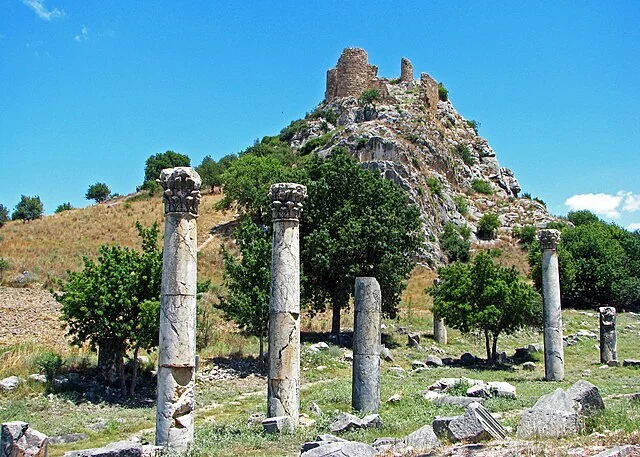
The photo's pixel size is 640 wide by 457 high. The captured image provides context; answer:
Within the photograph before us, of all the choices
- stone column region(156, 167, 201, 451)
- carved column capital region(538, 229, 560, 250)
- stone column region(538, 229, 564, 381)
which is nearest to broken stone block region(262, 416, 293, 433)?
stone column region(156, 167, 201, 451)

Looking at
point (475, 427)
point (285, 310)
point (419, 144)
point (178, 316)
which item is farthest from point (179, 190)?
point (419, 144)

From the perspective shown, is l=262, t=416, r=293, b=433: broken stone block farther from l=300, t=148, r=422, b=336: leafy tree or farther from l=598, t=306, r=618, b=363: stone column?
l=598, t=306, r=618, b=363: stone column

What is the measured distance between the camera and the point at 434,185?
61.0m

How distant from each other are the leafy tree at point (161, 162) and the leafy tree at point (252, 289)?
62117 millimetres

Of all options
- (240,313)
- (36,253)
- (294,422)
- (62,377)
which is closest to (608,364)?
(240,313)

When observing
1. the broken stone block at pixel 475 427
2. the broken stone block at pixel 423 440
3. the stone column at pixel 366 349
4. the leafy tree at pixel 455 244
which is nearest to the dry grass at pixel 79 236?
the leafy tree at pixel 455 244

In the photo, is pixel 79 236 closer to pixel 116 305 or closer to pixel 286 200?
pixel 116 305

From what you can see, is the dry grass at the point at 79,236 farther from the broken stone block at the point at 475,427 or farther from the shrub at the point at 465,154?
the shrub at the point at 465,154

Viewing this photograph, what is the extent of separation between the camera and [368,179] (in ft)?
111

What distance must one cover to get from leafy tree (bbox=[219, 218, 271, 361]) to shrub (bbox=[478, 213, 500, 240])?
4154 cm

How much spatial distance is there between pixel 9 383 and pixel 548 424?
1557 cm

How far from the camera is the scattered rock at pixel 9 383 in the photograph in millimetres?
18562

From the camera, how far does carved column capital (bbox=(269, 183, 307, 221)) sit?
1430 centimetres

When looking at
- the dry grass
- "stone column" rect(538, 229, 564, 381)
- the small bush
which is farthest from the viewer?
the small bush
